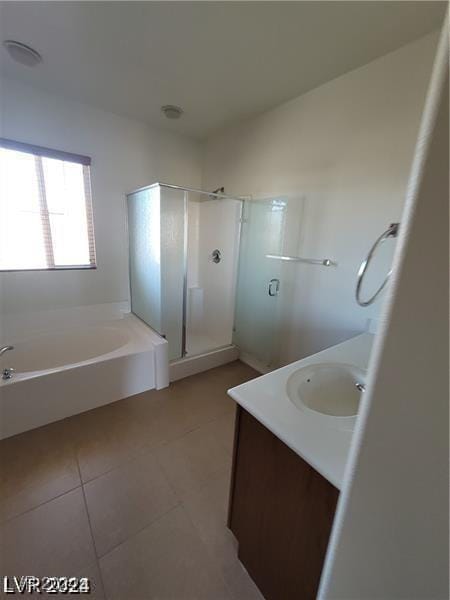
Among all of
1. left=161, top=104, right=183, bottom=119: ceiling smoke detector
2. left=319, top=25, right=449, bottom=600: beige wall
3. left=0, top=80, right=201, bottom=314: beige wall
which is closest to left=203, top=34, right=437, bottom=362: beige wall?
left=161, top=104, right=183, bottom=119: ceiling smoke detector

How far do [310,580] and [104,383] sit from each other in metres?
A: 1.78

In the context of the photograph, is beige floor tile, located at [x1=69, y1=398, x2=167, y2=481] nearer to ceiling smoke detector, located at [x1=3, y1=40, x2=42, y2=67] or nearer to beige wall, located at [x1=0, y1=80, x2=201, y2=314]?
beige wall, located at [x1=0, y1=80, x2=201, y2=314]

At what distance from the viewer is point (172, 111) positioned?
7.70ft

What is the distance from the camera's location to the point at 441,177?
280mm

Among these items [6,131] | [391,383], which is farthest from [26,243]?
[391,383]

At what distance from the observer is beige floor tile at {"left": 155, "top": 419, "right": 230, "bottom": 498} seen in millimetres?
1473

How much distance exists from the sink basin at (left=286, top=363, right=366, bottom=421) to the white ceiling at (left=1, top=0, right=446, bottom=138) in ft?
5.97

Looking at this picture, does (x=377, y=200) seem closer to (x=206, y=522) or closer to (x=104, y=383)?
(x=206, y=522)

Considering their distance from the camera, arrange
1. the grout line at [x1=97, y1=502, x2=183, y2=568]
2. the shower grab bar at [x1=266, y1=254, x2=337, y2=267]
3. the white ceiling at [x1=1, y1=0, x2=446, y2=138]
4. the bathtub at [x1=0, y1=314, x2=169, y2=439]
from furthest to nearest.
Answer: the shower grab bar at [x1=266, y1=254, x2=337, y2=267] → the bathtub at [x1=0, y1=314, x2=169, y2=439] → the white ceiling at [x1=1, y1=0, x2=446, y2=138] → the grout line at [x1=97, y1=502, x2=183, y2=568]

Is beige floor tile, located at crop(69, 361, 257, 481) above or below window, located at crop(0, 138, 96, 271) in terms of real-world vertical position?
below

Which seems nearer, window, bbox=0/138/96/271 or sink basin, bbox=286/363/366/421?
sink basin, bbox=286/363/366/421

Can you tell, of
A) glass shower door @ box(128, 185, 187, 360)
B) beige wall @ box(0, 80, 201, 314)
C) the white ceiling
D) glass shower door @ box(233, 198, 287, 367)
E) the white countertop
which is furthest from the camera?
glass shower door @ box(233, 198, 287, 367)

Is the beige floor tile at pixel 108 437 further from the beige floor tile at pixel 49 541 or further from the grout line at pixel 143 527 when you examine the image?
the grout line at pixel 143 527

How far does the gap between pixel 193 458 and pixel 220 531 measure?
445 millimetres
